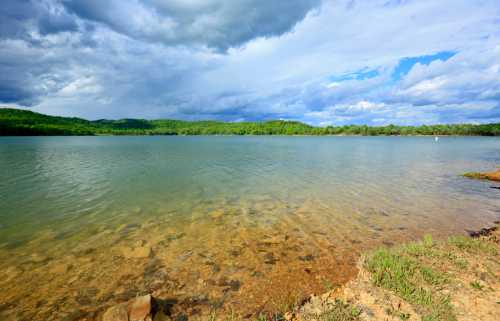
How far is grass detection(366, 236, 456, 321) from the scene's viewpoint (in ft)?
17.2

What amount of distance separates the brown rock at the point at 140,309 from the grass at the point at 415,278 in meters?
5.73

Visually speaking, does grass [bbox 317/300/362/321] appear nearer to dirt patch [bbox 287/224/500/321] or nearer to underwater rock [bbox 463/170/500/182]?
dirt patch [bbox 287/224/500/321]

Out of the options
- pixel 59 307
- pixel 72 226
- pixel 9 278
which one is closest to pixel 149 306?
pixel 59 307

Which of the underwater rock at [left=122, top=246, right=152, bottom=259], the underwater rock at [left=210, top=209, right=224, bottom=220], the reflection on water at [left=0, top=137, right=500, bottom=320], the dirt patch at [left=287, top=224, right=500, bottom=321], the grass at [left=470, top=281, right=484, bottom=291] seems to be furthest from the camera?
the underwater rock at [left=210, top=209, right=224, bottom=220]

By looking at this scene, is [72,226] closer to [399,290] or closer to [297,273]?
[297,273]

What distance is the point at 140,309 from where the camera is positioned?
5359mm

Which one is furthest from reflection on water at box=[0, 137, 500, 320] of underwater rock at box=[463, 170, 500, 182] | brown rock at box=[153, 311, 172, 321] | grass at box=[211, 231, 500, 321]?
underwater rock at box=[463, 170, 500, 182]

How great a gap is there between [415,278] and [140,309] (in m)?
6.94

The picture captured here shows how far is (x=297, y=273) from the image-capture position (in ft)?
24.9

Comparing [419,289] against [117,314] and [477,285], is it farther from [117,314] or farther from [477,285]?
[117,314]

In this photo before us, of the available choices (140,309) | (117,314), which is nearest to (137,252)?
(117,314)

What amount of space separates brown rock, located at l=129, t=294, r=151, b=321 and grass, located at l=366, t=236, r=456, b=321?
573 cm

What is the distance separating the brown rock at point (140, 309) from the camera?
17.2 feet

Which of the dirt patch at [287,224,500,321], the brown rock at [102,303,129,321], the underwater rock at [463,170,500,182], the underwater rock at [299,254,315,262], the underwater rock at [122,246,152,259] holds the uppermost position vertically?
the dirt patch at [287,224,500,321]
